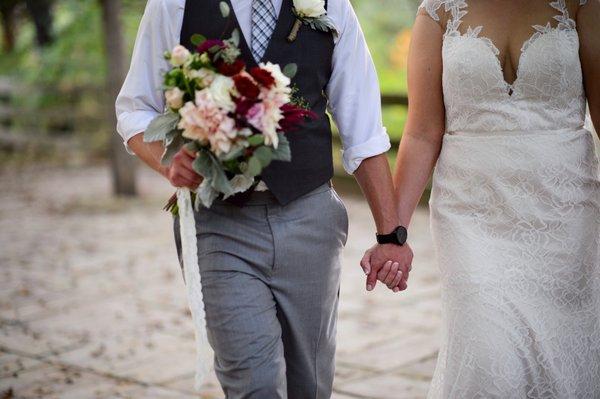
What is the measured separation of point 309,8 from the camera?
10.3 feet

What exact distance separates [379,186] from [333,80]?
1.32 feet

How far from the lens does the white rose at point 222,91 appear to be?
2734 millimetres

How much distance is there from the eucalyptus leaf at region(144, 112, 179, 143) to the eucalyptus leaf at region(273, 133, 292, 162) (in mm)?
311

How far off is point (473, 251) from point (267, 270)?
0.75 meters

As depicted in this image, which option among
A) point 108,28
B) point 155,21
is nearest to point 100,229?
point 108,28

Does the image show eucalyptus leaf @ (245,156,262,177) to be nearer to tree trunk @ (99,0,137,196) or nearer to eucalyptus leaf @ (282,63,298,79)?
eucalyptus leaf @ (282,63,298,79)

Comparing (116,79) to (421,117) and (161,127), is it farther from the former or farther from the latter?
(161,127)

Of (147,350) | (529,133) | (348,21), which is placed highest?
(348,21)

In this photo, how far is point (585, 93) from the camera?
137 inches

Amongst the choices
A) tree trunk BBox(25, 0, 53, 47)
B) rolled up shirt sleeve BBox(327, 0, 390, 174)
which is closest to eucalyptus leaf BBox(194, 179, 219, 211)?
rolled up shirt sleeve BBox(327, 0, 390, 174)

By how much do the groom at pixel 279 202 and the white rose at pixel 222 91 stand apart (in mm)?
315

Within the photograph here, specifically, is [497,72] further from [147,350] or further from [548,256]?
[147,350]

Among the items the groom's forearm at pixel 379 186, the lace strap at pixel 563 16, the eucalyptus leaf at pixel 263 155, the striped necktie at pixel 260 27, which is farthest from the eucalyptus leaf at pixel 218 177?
the lace strap at pixel 563 16

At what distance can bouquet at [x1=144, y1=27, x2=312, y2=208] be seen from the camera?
108 inches
